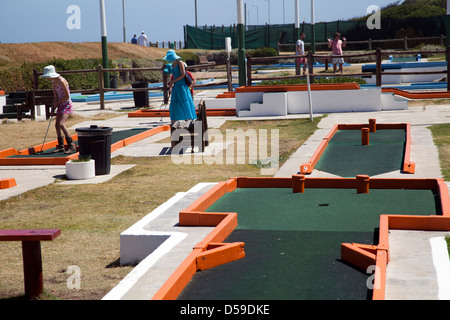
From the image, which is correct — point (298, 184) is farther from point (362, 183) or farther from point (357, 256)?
point (357, 256)

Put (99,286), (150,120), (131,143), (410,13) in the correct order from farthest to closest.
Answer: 1. (410,13)
2. (150,120)
3. (131,143)
4. (99,286)

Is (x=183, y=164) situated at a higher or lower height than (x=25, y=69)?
lower

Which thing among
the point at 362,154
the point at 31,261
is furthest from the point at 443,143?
the point at 31,261

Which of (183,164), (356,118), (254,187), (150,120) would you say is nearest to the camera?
(254,187)

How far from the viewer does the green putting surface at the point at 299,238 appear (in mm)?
4414

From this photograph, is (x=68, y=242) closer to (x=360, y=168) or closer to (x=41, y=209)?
(x=41, y=209)

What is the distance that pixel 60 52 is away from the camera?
4784 centimetres

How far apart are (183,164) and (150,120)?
7.61 meters

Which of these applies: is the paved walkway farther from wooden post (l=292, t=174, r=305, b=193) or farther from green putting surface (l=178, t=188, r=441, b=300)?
wooden post (l=292, t=174, r=305, b=193)

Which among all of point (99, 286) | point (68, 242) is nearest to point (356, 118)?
point (68, 242)

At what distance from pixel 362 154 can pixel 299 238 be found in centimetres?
521

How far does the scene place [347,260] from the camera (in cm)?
495

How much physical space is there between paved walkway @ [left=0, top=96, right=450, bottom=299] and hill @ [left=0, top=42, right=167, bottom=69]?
23.0m

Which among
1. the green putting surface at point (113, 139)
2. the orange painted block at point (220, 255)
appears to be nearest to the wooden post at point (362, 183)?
the orange painted block at point (220, 255)
